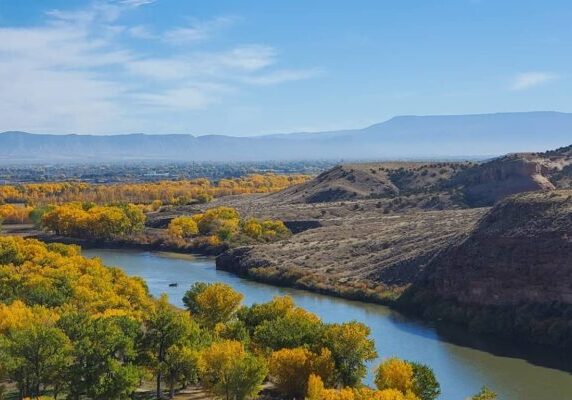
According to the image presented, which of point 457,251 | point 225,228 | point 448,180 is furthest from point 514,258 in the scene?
point 448,180

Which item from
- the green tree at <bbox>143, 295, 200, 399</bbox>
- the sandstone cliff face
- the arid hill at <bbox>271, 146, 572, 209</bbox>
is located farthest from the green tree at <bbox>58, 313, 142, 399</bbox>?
the arid hill at <bbox>271, 146, 572, 209</bbox>

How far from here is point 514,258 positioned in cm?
6738

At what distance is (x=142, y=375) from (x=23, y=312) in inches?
491

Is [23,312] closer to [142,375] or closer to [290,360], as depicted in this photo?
[142,375]

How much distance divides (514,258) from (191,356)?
36.7 meters

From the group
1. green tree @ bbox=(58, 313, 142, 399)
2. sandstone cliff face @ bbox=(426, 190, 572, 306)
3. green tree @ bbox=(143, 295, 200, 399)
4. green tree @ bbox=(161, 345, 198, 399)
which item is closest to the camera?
green tree @ bbox=(58, 313, 142, 399)

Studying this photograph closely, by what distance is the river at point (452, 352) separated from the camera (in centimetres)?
4953

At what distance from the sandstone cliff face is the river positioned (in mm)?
5682

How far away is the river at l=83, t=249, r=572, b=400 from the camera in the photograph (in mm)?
49531

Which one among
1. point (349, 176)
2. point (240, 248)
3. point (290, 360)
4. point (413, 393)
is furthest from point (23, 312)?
point (349, 176)

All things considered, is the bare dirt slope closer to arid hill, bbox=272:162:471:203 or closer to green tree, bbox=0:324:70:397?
arid hill, bbox=272:162:471:203

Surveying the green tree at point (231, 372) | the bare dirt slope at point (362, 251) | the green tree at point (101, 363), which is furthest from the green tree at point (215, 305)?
the bare dirt slope at point (362, 251)

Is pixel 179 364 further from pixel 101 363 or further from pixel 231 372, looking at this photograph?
pixel 101 363

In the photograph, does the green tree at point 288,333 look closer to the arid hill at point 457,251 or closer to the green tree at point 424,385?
the green tree at point 424,385
